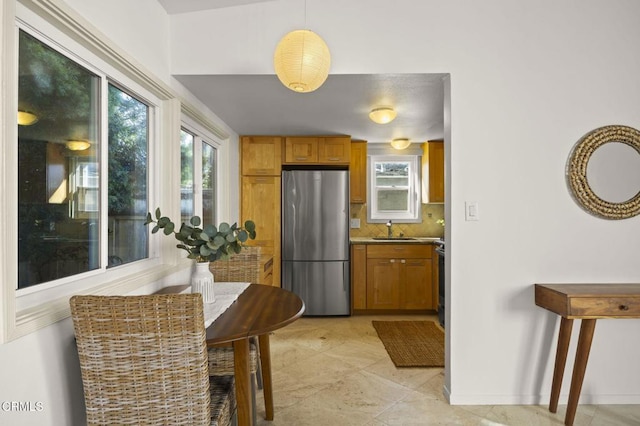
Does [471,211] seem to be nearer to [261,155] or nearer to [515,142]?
[515,142]

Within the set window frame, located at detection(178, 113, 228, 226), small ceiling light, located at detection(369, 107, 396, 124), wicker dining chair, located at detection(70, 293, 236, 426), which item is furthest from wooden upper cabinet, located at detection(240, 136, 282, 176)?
wicker dining chair, located at detection(70, 293, 236, 426)

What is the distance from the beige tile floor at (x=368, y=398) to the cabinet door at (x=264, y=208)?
4.21 ft

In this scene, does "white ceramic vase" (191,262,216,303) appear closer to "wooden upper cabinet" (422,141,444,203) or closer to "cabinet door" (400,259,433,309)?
"cabinet door" (400,259,433,309)

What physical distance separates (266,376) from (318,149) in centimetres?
281

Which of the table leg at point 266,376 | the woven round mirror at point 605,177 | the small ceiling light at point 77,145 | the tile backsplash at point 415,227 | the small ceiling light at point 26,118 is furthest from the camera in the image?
the tile backsplash at point 415,227

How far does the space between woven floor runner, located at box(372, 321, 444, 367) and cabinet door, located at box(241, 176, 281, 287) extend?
138 centimetres

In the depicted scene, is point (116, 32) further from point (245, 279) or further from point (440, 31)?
point (440, 31)

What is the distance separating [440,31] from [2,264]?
253cm

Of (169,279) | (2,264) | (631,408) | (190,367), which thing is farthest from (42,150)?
(631,408)

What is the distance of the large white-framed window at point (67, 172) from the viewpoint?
1191 mm

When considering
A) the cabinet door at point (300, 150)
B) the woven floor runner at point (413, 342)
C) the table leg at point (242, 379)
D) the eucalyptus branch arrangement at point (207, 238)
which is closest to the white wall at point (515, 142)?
the woven floor runner at point (413, 342)

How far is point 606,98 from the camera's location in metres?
2.38

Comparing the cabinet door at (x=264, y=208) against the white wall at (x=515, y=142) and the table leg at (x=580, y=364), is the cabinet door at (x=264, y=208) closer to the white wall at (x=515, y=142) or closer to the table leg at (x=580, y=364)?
the white wall at (x=515, y=142)

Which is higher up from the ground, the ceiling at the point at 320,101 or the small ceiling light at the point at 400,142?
the ceiling at the point at 320,101
